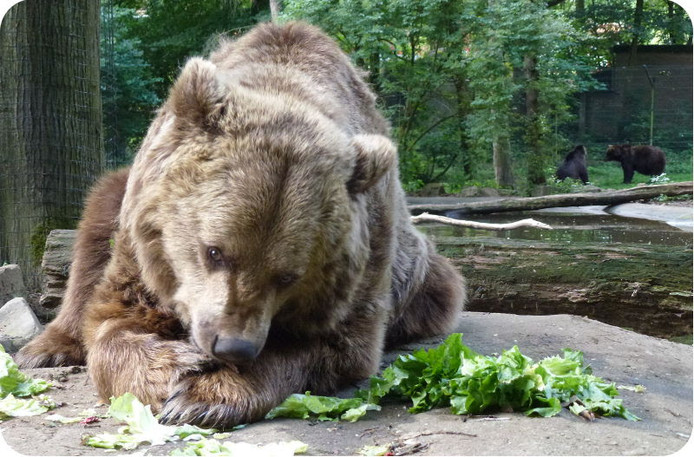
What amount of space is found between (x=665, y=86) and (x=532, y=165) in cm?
924

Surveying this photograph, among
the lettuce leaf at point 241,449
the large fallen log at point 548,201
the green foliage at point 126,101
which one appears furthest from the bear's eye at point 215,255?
the green foliage at point 126,101

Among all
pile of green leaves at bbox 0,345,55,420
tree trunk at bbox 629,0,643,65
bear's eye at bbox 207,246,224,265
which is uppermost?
tree trunk at bbox 629,0,643,65

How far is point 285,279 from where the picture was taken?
346 centimetres

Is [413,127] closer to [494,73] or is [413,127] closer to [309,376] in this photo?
[494,73]

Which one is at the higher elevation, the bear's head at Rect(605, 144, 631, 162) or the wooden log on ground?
the bear's head at Rect(605, 144, 631, 162)

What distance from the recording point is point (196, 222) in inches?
138

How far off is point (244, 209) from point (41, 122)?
13.5ft

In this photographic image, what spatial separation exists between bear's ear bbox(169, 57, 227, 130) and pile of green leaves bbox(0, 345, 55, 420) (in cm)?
143

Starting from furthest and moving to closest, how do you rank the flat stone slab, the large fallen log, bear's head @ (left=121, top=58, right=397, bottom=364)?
the flat stone slab
the large fallen log
bear's head @ (left=121, top=58, right=397, bottom=364)

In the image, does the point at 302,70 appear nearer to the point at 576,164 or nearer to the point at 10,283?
the point at 10,283

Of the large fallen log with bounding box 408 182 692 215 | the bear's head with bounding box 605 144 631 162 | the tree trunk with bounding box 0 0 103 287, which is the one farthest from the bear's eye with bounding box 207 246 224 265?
the bear's head with bounding box 605 144 631 162

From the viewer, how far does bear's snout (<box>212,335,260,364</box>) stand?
3.22m

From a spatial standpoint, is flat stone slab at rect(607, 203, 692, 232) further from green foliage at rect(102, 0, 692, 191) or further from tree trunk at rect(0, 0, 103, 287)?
tree trunk at rect(0, 0, 103, 287)

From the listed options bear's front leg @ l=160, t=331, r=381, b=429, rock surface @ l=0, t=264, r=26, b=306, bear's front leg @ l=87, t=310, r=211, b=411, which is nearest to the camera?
bear's front leg @ l=160, t=331, r=381, b=429
